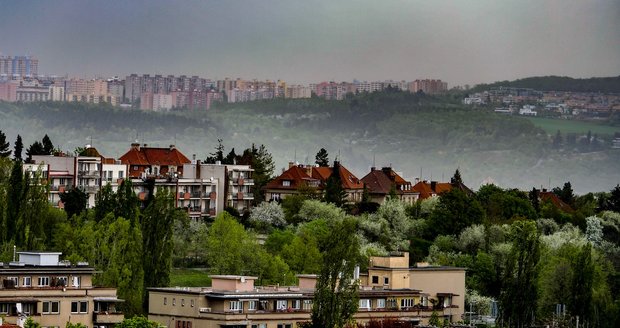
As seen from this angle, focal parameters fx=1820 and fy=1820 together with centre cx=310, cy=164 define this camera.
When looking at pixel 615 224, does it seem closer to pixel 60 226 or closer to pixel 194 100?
pixel 60 226

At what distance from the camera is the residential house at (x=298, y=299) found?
1972 inches

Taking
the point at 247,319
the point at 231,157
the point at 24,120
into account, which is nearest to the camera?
the point at 247,319

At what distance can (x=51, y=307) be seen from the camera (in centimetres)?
4659

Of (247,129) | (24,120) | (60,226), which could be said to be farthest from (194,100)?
(60,226)

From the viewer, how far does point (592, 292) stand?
62219 millimetres

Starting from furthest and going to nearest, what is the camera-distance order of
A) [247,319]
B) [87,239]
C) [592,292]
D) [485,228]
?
[485,228]
[592,292]
[87,239]
[247,319]

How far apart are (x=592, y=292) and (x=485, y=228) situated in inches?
664

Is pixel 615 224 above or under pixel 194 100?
under

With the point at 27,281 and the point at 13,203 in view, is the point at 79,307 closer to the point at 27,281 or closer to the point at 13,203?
the point at 27,281

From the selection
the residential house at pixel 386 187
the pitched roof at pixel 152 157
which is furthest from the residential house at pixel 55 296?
the residential house at pixel 386 187

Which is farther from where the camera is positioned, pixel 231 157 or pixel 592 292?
pixel 231 157

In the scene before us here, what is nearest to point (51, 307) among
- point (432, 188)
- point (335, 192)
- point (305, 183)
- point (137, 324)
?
point (137, 324)

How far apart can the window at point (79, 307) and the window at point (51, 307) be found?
417mm

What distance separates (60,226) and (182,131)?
293 feet
